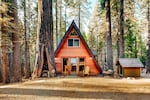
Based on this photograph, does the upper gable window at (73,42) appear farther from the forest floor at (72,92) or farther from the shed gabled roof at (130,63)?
the forest floor at (72,92)

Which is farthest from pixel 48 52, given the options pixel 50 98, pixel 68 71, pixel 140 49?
pixel 140 49

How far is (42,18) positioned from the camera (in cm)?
2188

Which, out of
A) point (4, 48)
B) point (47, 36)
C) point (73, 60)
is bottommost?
point (73, 60)

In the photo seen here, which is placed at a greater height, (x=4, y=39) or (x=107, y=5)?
(x=107, y=5)

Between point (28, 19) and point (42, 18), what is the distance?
20.9 metres

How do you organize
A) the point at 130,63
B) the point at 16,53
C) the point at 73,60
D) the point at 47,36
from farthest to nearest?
the point at 73,60
the point at 130,63
the point at 47,36
the point at 16,53

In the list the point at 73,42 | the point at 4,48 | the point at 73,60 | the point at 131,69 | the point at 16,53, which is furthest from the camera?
the point at 73,60

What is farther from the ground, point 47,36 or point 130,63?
point 47,36

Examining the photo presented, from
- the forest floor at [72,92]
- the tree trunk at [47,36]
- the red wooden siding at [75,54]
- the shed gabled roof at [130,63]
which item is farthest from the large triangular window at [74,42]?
the forest floor at [72,92]

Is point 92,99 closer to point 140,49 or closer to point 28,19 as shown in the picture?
point 28,19

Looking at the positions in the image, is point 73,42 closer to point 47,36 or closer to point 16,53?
point 47,36

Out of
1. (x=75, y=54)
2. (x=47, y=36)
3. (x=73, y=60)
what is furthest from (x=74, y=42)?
(x=47, y=36)

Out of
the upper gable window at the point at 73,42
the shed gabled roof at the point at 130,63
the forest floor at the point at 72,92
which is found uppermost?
the upper gable window at the point at 73,42

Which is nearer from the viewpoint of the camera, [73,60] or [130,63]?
[130,63]
